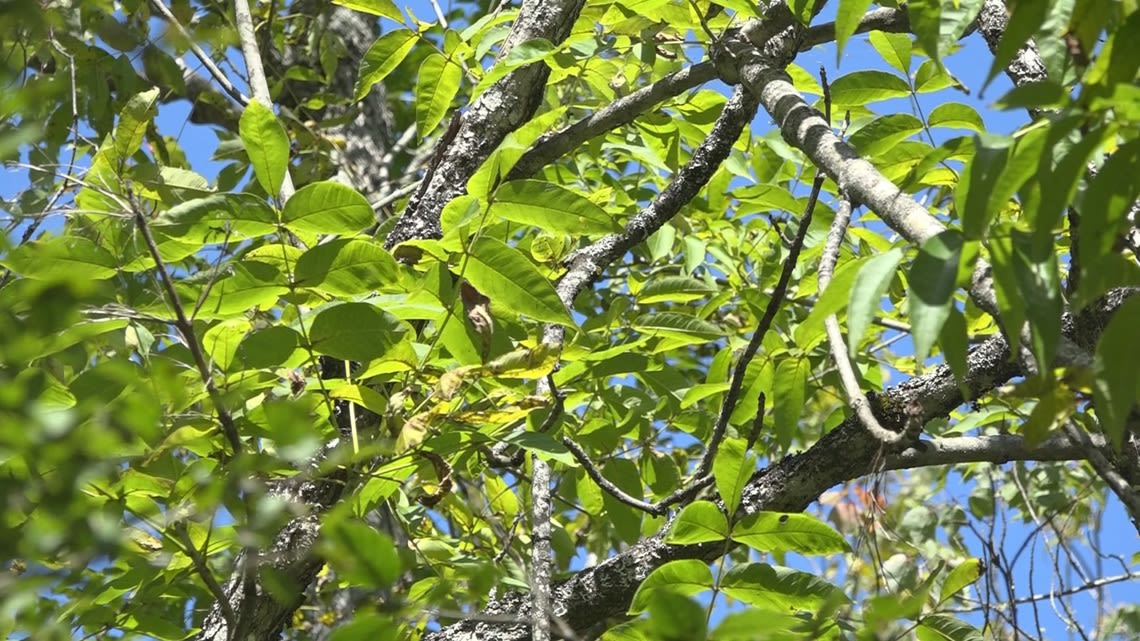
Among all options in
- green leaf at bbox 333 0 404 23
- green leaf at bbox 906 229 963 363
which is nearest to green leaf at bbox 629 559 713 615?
green leaf at bbox 906 229 963 363

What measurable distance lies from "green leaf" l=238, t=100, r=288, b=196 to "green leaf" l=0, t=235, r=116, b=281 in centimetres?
25

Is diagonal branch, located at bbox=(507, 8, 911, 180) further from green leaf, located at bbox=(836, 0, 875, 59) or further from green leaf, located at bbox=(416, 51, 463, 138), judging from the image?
green leaf, located at bbox=(836, 0, 875, 59)

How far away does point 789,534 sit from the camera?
59.2 inches

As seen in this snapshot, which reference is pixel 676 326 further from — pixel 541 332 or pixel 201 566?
pixel 201 566

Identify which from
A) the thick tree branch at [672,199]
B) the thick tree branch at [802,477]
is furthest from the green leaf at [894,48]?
the thick tree branch at [802,477]

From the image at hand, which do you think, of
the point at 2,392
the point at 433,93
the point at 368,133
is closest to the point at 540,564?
the point at 433,93

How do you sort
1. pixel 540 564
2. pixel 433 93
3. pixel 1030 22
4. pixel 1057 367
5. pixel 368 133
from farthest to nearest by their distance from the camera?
pixel 368 133
pixel 433 93
pixel 540 564
pixel 1057 367
pixel 1030 22

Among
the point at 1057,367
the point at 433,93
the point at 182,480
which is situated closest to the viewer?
the point at 1057,367

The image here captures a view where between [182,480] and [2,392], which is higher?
[182,480]

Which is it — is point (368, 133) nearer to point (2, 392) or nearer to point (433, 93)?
point (433, 93)

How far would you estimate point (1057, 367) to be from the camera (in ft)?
3.41

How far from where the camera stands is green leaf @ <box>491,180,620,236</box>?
1428 millimetres

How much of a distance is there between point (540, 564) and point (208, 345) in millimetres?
584

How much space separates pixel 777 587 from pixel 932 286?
657 millimetres
